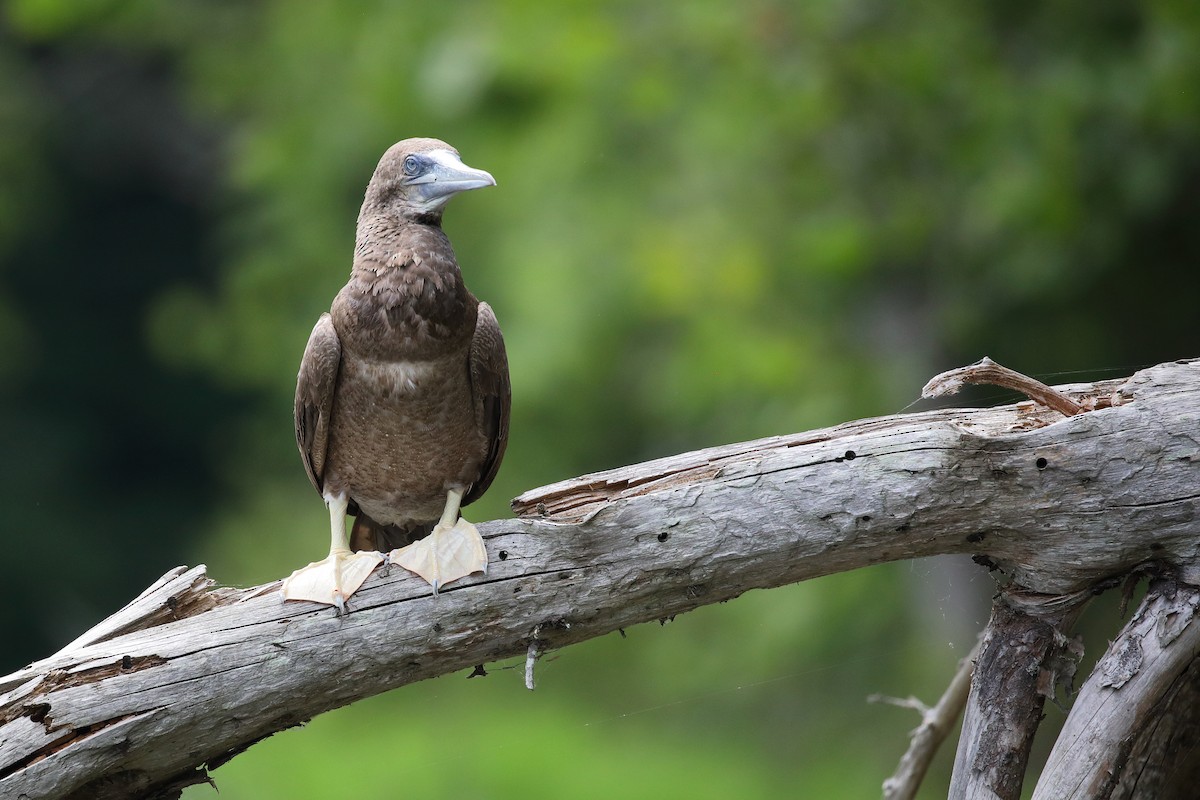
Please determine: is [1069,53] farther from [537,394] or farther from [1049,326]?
[537,394]

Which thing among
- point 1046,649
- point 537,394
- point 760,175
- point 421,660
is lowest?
point 1046,649

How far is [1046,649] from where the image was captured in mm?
2604

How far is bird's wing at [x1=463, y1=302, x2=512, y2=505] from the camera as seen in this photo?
133 inches

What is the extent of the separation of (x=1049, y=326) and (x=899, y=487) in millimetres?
3523

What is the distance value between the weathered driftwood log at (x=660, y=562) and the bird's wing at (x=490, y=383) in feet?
2.35

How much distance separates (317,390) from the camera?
3.33 m

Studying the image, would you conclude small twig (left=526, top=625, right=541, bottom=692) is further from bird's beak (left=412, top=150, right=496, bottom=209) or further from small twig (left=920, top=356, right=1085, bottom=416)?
bird's beak (left=412, top=150, right=496, bottom=209)

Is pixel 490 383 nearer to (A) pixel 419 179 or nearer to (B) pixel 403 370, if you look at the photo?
(B) pixel 403 370

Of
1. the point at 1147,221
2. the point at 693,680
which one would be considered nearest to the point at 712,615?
the point at 693,680

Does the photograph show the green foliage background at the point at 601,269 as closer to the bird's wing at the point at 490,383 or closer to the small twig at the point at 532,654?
the bird's wing at the point at 490,383

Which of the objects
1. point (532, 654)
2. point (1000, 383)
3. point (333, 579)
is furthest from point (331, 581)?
point (1000, 383)

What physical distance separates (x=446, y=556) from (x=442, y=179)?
3.57 ft

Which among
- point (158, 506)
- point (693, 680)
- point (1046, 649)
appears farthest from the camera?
point (158, 506)

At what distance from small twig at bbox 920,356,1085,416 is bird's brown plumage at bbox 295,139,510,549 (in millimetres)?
1238
